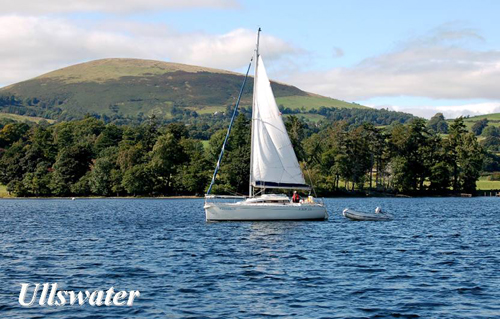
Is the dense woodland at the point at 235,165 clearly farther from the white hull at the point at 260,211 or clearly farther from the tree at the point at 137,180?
the white hull at the point at 260,211

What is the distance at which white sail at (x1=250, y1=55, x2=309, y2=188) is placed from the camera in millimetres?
66562

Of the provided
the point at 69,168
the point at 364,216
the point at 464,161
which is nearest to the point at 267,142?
the point at 364,216

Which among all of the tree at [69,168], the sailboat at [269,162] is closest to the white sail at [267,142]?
the sailboat at [269,162]

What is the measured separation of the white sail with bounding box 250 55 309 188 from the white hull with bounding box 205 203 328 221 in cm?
264

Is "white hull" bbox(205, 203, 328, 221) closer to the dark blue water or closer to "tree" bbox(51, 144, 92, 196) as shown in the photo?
the dark blue water

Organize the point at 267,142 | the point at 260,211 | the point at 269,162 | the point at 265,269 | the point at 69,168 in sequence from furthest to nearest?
→ the point at 69,168 → the point at 269,162 → the point at 267,142 → the point at 260,211 → the point at 265,269

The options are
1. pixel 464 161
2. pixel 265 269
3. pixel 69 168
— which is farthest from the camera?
pixel 464 161

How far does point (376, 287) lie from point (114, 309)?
12.5 meters

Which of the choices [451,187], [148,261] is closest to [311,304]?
[148,261]

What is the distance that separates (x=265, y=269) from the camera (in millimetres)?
37688

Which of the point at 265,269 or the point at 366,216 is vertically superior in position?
the point at 366,216

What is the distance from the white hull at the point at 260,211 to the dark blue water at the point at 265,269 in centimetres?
158

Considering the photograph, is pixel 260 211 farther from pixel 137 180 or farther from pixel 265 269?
pixel 137 180

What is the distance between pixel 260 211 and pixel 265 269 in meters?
27.3
